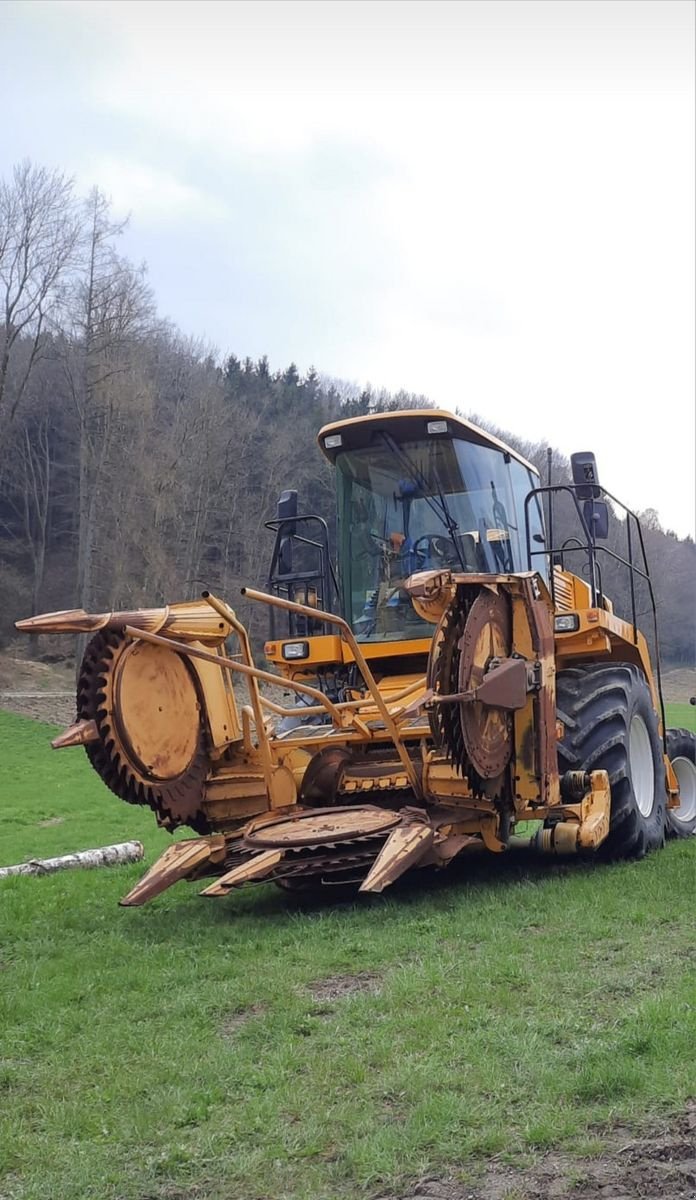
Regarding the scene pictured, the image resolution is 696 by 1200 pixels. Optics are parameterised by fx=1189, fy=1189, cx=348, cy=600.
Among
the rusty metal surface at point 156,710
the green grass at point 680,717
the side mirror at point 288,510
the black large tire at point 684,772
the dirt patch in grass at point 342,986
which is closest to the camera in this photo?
the dirt patch in grass at point 342,986

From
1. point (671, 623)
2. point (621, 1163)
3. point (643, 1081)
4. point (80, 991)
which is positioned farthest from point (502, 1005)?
point (671, 623)

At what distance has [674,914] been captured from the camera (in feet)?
21.2

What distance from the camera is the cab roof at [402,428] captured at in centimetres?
864

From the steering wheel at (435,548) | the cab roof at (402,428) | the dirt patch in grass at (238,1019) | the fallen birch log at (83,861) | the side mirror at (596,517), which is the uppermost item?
the cab roof at (402,428)

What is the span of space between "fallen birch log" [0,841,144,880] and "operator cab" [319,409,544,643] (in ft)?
10.4

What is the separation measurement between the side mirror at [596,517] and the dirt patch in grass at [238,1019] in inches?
186

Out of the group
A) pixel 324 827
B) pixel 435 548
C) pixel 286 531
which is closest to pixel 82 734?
pixel 324 827

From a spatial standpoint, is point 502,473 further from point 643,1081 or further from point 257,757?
point 643,1081

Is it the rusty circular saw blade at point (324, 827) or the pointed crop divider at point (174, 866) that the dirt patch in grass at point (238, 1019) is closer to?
the rusty circular saw blade at point (324, 827)

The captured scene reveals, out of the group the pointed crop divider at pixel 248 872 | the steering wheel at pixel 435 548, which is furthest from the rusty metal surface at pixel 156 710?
the steering wheel at pixel 435 548

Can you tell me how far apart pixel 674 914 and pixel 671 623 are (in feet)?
190

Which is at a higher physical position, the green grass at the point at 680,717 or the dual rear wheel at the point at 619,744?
the dual rear wheel at the point at 619,744

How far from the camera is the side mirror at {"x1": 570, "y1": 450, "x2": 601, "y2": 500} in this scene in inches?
334

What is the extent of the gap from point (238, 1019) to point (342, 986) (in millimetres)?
577
